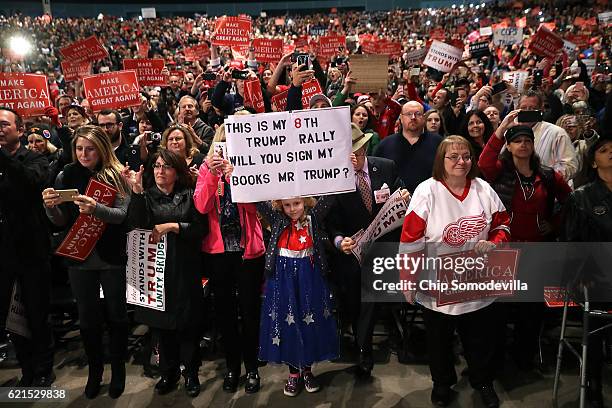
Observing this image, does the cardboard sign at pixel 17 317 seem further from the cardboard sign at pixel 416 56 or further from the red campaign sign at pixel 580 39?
the red campaign sign at pixel 580 39

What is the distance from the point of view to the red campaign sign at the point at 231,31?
926cm

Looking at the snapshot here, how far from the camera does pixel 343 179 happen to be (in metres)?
3.55

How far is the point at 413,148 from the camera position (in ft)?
15.3

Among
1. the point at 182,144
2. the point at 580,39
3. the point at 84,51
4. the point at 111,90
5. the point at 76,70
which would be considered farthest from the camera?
the point at 580,39

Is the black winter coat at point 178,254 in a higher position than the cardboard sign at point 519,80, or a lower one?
lower

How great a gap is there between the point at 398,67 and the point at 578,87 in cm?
643

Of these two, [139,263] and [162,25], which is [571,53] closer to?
[139,263]

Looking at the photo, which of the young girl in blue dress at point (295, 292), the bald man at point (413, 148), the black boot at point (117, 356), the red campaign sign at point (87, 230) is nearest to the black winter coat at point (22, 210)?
the red campaign sign at point (87, 230)

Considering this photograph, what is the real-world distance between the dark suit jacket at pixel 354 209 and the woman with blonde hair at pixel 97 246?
1.68 m

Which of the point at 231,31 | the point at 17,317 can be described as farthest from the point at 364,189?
the point at 231,31

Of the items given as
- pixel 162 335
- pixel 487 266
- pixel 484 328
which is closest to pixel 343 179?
pixel 487 266

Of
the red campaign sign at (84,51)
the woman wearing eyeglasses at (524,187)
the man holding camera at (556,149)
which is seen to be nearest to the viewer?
the woman wearing eyeglasses at (524,187)

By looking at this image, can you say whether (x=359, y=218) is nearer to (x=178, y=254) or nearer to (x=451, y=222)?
(x=451, y=222)

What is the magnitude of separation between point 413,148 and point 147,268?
2660 mm
